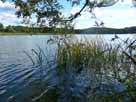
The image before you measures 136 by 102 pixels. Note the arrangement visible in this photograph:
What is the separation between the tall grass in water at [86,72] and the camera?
10531mm

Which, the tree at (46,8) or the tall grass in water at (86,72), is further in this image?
the tall grass in water at (86,72)

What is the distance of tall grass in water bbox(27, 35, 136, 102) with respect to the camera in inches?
415

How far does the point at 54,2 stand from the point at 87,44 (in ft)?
33.0

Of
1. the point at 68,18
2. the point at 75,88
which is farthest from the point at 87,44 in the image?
the point at 68,18

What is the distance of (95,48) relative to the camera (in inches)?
663

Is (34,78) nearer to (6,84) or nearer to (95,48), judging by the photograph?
(6,84)

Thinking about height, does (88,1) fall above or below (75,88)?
above

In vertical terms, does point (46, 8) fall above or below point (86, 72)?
above

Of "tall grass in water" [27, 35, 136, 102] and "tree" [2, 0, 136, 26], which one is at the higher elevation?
"tree" [2, 0, 136, 26]

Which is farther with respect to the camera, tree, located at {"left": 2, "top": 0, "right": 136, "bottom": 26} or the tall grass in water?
the tall grass in water

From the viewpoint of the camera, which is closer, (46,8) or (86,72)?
(46,8)

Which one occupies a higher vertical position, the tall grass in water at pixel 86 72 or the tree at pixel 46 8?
the tree at pixel 46 8

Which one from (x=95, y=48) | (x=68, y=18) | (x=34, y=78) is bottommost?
(x=34, y=78)

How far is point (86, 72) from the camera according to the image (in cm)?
1578
